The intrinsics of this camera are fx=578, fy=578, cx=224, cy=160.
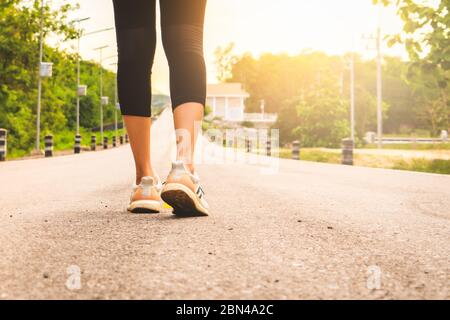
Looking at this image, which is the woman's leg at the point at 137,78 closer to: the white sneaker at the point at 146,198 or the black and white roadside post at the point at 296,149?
the white sneaker at the point at 146,198

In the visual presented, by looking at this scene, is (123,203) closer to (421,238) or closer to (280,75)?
(421,238)

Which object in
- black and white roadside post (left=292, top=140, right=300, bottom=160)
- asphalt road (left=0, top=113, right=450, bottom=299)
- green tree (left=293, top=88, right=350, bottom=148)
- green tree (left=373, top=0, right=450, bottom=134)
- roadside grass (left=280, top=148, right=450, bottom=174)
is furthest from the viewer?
green tree (left=293, top=88, right=350, bottom=148)

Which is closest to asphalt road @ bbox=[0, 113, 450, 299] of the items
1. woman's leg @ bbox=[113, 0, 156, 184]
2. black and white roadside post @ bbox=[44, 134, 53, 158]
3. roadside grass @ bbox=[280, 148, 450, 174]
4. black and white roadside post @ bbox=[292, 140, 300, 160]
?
woman's leg @ bbox=[113, 0, 156, 184]

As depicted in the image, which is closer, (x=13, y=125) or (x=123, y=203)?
(x=123, y=203)

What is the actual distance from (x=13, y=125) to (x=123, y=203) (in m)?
24.8

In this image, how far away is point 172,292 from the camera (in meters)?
1.40

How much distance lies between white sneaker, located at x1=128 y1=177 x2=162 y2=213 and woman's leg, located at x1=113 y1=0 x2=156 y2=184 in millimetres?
124

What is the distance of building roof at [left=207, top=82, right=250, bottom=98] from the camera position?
92688 millimetres

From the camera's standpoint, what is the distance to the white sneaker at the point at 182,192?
8.66 feet

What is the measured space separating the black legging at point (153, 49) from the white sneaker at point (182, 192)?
1.42 ft

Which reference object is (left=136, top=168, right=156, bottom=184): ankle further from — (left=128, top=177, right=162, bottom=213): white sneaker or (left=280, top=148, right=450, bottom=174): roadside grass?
(left=280, top=148, right=450, bottom=174): roadside grass

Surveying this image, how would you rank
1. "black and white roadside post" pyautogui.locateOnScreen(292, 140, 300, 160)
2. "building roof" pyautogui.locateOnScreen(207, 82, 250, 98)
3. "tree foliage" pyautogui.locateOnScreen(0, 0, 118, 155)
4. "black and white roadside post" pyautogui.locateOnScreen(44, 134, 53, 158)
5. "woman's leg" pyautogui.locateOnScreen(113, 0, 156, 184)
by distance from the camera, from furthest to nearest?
"building roof" pyautogui.locateOnScreen(207, 82, 250, 98) → "tree foliage" pyautogui.locateOnScreen(0, 0, 118, 155) → "black and white roadside post" pyautogui.locateOnScreen(44, 134, 53, 158) → "black and white roadside post" pyautogui.locateOnScreen(292, 140, 300, 160) → "woman's leg" pyautogui.locateOnScreen(113, 0, 156, 184)

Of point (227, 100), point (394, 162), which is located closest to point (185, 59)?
point (394, 162)

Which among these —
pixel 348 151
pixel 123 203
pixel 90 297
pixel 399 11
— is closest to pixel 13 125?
pixel 348 151
